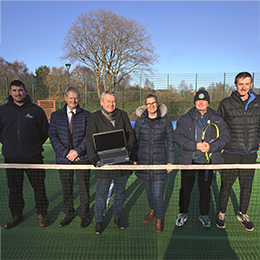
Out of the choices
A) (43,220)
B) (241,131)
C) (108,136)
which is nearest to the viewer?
(108,136)

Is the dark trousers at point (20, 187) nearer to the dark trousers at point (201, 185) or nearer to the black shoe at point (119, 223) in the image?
the black shoe at point (119, 223)

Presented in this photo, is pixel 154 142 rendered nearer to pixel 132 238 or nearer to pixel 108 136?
pixel 108 136

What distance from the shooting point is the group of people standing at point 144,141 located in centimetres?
300

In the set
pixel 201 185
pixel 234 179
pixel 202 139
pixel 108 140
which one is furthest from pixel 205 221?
pixel 108 140

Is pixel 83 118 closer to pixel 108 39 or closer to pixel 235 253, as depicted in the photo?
pixel 235 253

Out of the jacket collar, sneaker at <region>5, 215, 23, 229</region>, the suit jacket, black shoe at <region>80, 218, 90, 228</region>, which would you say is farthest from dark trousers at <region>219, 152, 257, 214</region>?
sneaker at <region>5, 215, 23, 229</region>

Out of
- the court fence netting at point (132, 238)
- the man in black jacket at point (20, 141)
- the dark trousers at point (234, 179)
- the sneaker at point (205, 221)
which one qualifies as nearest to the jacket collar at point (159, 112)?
the court fence netting at point (132, 238)

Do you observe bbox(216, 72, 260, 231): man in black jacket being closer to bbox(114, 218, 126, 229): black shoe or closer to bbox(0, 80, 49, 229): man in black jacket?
bbox(114, 218, 126, 229): black shoe

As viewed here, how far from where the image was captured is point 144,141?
10.2ft

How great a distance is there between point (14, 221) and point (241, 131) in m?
3.69

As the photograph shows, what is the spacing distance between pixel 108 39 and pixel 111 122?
2589cm

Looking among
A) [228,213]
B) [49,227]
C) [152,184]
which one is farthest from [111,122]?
[228,213]

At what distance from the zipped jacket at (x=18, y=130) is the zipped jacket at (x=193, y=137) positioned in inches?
85.2

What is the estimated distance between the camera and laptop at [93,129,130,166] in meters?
2.79
